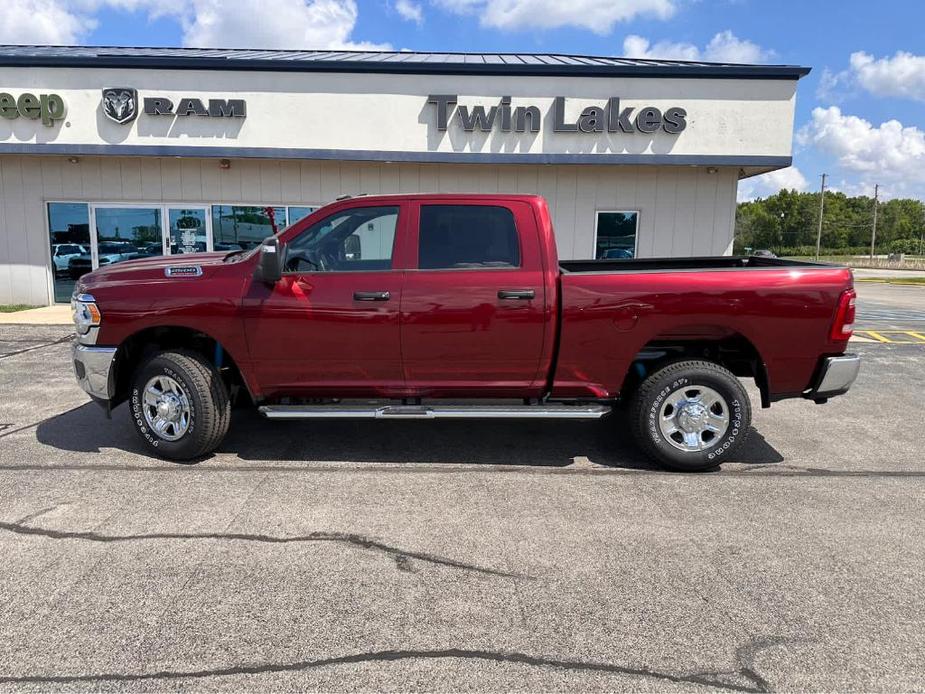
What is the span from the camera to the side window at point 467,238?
477cm

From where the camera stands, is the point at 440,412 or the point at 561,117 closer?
the point at 440,412

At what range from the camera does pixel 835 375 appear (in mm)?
4676

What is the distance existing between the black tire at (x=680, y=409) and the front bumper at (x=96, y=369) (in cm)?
403

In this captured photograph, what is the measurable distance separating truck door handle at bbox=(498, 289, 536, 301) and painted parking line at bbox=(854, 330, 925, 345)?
9.14 m

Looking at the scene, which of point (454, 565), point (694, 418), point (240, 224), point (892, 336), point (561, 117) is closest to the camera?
point (454, 565)

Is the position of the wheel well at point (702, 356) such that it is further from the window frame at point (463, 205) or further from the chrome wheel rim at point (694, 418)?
the window frame at point (463, 205)

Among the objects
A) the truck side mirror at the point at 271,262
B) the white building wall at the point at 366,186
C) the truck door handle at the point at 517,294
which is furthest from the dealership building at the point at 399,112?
the truck door handle at the point at 517,294

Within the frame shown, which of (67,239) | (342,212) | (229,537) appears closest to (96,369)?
(229,537)

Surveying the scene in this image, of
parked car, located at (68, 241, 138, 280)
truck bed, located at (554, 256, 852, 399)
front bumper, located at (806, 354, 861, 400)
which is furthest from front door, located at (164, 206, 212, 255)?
front bumper, located at (806, 354, 861, 400)

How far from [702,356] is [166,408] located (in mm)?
4255

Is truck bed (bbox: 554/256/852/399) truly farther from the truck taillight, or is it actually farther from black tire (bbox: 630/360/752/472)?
black tire (bbox: 630/360/752/472)

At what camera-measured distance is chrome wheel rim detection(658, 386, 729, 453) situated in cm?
476

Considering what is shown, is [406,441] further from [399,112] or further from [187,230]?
[187,230]

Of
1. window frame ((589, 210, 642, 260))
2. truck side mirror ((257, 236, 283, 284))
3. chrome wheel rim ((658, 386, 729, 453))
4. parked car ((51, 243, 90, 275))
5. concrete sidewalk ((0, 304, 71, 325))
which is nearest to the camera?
truck side mirror ((257, 236, 283, 284))
